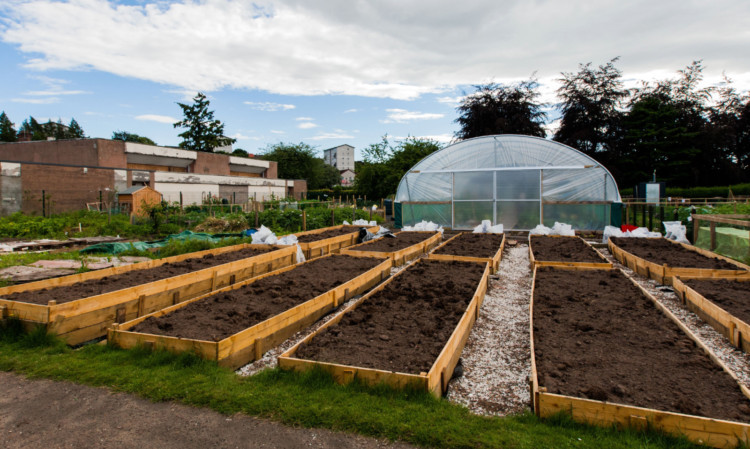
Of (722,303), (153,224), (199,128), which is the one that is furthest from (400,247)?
(199,128)

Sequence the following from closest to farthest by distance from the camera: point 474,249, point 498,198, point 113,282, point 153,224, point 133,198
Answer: point 113,282 < point 474,249 < point 153,224 < point 498,198 < point 133,198

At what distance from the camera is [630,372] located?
127 inches

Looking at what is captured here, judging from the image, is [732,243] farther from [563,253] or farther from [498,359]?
[498,359]

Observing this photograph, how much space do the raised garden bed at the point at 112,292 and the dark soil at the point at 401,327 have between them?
2316 millimetres

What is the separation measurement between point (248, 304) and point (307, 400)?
219 cm

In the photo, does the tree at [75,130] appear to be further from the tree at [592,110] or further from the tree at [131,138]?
the tree at [592,110]

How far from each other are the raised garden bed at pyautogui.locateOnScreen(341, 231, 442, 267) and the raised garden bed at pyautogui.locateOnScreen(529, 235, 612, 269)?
2473mm

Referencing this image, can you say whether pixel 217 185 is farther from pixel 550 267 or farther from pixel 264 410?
pixel 264 410

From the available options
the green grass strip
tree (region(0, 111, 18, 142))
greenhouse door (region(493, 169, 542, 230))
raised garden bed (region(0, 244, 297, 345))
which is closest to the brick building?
raised garden bed (region(0, 244, 297, 345))

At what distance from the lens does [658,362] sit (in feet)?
11.2

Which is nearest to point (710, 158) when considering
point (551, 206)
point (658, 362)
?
point (551, 206)

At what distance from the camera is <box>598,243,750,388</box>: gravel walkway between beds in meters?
3.66

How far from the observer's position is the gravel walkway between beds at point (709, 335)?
12.0 feet

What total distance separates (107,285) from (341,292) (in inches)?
117
